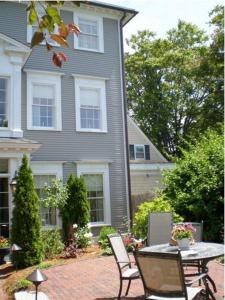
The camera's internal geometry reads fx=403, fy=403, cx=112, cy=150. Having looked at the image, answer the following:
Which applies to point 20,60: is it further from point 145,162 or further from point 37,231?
point 145,162

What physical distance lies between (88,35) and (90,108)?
10.3 ft

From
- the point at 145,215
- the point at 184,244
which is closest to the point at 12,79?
the point at 145,215

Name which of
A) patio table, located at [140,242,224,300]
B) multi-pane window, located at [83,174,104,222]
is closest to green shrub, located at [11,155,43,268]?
multi-pane window, located at [83,174,104,222]

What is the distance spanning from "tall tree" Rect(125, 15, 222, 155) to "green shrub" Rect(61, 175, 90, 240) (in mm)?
18624

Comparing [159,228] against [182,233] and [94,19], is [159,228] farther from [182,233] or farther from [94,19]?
[94,19]

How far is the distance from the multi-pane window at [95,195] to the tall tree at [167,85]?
55.0ft

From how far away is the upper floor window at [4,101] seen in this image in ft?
44.9

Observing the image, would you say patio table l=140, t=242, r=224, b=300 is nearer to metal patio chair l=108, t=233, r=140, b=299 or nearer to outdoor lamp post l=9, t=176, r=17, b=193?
metal patio chair l=108, t=233, r=140, b=299

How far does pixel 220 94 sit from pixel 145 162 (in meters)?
7.97

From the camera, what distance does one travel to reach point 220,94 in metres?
26.8

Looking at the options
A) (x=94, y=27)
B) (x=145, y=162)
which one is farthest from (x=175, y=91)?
(x=94, y=27)

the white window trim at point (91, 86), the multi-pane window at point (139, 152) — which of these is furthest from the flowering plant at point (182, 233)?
the multi-pane window at point (139, 152)

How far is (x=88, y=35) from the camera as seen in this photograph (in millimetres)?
16672

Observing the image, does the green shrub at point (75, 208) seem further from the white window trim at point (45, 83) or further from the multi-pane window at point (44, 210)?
the white window trim at point (45, 83)
